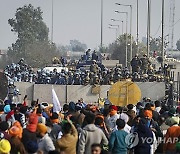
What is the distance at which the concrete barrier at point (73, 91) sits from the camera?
1499 inches

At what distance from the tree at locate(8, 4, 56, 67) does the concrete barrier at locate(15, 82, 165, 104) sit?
53552mm

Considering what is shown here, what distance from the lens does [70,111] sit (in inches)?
677

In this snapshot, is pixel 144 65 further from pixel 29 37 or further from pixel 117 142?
pixel 29 37

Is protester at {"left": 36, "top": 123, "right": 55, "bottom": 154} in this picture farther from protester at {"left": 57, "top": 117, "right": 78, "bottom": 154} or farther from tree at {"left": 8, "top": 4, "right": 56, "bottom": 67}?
tree at {"left": 8, "top": 4, "right": 56, "bottom": 67}

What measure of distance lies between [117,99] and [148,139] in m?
6.91

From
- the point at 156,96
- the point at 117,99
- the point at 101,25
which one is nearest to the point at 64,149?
the point at 117,99

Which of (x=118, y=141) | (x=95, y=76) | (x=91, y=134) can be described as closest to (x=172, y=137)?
(x=118, y=141)

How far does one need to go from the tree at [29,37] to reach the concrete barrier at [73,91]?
53552 millimetres

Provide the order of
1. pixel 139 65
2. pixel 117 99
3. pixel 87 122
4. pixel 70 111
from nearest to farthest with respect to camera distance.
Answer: pixel 87 122 < pixel 70 111 < pixel 117 99 < pixel 139 65

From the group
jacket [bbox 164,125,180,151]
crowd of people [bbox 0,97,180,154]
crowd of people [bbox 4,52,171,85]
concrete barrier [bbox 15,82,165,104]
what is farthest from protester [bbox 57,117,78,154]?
crowd of people [bbox 4,52,171,85]

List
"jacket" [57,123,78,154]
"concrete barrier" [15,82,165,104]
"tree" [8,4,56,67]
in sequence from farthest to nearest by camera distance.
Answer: "tree" [8,4,56,67], "concrete barrier" [15,82,165,104], "jacket" [57,123,78,154]

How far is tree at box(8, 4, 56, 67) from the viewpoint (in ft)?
318

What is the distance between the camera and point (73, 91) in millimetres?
39188

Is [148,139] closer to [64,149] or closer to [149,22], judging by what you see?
[64,149]
